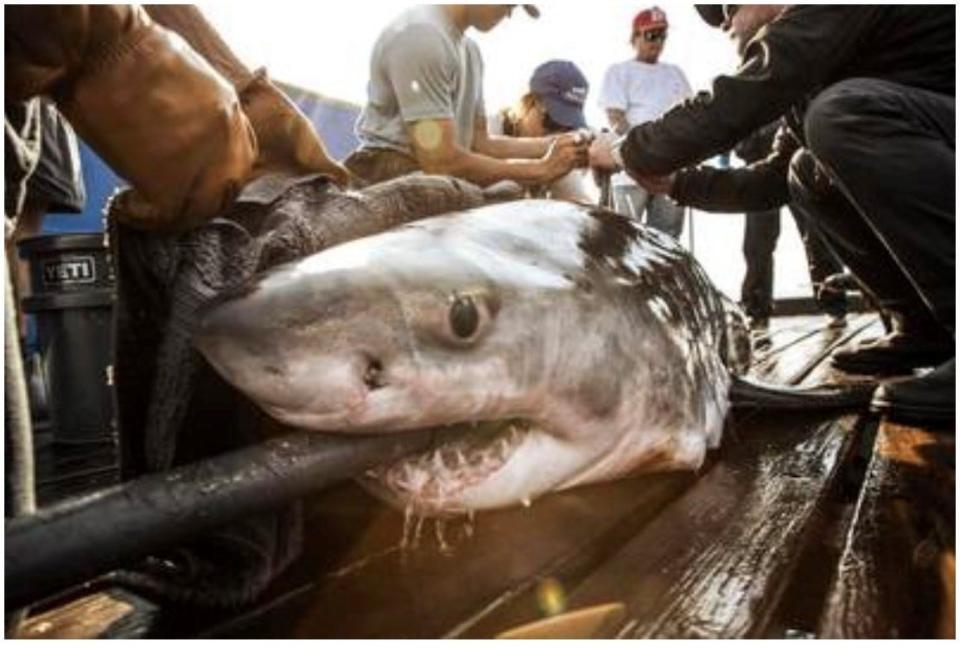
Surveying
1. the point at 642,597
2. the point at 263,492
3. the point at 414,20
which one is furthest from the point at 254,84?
the point at 414,20

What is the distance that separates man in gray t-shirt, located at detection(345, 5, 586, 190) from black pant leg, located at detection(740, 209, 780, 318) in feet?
11.1

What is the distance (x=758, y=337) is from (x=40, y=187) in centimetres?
344

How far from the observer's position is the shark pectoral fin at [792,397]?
200cm

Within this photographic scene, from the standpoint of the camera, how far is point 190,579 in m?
1.07

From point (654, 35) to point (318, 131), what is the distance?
2.35 meters

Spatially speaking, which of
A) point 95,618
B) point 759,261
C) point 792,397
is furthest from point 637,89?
point 95,618

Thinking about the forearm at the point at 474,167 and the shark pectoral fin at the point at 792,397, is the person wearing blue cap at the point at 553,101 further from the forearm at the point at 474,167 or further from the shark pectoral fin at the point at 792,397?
the shark pectoral fin at the point at 792,397

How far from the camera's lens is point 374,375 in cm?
103

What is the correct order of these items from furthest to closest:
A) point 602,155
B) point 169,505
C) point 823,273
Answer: point 823,273
point 602,155
point 169,505

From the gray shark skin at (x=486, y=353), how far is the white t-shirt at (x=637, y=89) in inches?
164

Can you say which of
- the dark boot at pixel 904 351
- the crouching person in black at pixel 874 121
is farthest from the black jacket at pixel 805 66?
the dark boot at pixel 904 351

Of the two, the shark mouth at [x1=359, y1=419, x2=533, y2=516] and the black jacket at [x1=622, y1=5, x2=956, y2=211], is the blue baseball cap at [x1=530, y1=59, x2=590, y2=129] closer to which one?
the black jacket at [x1=622, y1=5, x2=956, y2=211]

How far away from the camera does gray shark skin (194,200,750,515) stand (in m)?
→ 1.02

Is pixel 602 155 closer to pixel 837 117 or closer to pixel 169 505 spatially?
pixel 837 117
